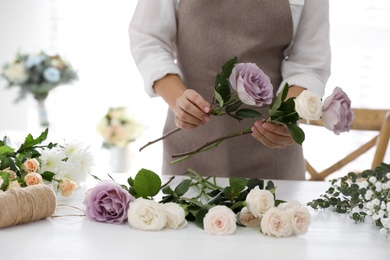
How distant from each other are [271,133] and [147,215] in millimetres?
411

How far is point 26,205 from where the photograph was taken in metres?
1.26

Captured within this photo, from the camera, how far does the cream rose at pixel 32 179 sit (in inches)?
53.6

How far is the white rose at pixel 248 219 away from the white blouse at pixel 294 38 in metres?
0.64

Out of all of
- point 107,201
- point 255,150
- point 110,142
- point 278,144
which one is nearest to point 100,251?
point 107,201

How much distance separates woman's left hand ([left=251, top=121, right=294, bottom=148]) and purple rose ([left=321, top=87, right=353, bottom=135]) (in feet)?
0.63

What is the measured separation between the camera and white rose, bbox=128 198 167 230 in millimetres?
1257

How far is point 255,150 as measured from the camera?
6.42ft

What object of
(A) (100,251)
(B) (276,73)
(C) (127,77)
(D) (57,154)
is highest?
(C) (127,77)

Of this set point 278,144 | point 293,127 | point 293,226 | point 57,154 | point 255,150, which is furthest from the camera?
point 255,150

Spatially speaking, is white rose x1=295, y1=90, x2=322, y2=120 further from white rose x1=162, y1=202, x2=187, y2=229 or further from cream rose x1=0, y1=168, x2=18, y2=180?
cream rose x1=0, y1=168, x2=18, y2=180

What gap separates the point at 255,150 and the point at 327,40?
0.35 metres

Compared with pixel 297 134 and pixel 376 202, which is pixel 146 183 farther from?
pixel 376 202

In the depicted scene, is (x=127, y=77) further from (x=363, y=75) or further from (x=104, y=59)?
(x=363, y=75)

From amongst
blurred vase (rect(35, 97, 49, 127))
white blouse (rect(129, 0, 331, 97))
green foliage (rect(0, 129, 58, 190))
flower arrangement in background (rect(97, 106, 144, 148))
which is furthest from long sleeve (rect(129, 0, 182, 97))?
blurred vase (rect(35, 97, 49, 127))
